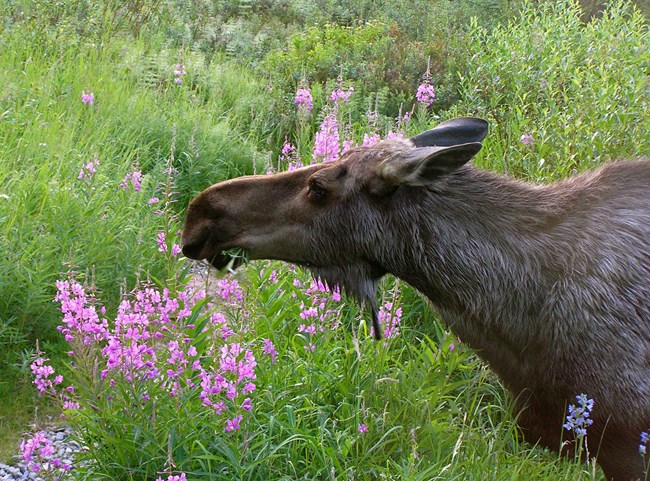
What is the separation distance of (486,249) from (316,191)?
2.58 feet

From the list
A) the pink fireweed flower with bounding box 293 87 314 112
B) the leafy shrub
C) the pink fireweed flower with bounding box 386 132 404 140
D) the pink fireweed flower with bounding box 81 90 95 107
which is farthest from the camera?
the pink fireweed flower with bounding box 81 90 95 107

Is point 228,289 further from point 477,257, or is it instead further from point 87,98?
point 87,98

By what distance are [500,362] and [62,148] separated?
370 centimetres

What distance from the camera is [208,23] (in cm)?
1225

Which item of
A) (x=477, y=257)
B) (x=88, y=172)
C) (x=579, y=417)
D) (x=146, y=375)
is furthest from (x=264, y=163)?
(x=579, y=417)

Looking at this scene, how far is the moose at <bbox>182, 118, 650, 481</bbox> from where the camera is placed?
3.78 m

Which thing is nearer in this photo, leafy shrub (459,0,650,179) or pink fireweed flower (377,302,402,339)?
pink fireweed flower (377,302,402,339)

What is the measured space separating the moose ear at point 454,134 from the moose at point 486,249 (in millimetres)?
229

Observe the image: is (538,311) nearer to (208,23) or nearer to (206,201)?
(206,201)

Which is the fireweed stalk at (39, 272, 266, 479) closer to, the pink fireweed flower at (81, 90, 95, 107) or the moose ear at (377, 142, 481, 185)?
the moose ear at (377, 142, 481, 185)

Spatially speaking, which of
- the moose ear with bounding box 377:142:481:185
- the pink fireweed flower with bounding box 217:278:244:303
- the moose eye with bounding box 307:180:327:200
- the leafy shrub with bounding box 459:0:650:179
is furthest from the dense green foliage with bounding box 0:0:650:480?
the moose ear with bounding box 377:142:481:185

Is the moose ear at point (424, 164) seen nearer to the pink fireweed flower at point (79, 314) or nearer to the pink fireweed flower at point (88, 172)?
the pink fireweed flower at point (79, 314)

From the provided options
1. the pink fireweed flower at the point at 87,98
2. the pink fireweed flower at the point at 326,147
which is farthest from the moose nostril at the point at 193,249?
the pink fireweed flower at the point at 87,98

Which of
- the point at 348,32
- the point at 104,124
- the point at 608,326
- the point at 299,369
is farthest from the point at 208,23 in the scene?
the point at 608,326
